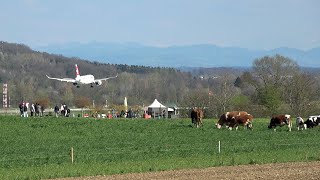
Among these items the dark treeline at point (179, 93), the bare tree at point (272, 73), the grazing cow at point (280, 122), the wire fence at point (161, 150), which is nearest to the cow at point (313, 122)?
the grazing cow at point (280, 122)

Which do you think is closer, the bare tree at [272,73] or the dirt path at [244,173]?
the dirt path at [244,173]

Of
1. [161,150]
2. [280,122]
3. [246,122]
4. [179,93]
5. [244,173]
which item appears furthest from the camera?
[179,93]

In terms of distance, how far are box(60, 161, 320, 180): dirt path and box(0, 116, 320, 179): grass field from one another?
140cm

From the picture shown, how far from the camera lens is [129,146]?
127 ft

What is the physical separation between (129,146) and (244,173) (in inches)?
557

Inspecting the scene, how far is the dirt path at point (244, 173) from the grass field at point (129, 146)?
1403mm

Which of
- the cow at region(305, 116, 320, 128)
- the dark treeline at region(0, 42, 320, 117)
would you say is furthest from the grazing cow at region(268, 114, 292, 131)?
the dark treeline at region(0, 42, 320, 117)

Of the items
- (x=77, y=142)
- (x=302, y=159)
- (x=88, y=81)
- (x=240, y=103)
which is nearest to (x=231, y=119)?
(x=77, y=142)

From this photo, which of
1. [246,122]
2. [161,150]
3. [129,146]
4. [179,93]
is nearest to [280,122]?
[246,122]

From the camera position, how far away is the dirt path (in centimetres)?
2400

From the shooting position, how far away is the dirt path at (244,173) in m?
24.0

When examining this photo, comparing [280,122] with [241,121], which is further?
[280,122]

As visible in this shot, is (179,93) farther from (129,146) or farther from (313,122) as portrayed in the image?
(129,146)

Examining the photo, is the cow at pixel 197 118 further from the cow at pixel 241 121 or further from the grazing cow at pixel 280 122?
the grazing cow at pixel 280 122
